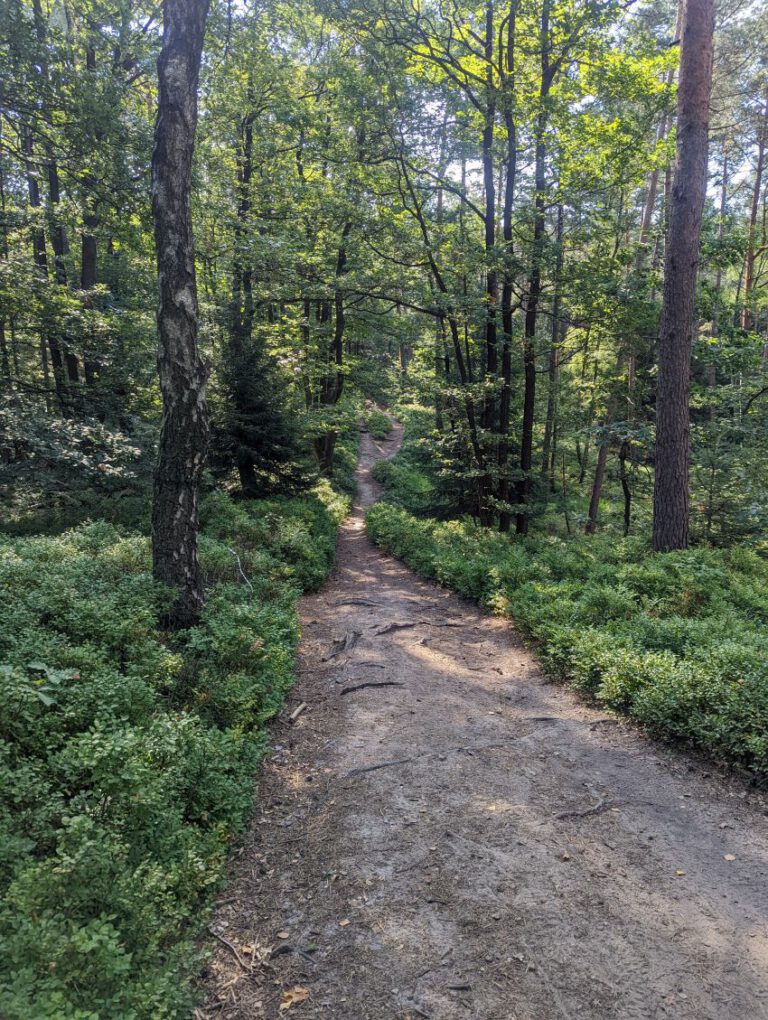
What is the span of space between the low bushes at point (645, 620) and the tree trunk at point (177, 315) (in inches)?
179

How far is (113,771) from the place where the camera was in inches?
132

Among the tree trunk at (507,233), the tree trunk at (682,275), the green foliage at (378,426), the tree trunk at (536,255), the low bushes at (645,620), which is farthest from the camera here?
the green foliage at (378,426)

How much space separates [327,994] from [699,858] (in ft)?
8.16

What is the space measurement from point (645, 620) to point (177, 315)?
6324 mm

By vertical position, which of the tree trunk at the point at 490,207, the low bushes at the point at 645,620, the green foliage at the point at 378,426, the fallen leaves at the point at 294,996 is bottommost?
the fallen leaves at the point at 294,996

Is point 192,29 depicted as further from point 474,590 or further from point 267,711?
point 474,590

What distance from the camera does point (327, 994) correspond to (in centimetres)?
283

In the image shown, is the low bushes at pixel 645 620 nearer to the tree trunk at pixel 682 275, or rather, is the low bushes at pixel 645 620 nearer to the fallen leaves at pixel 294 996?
the tree trunk at pixel 682 275

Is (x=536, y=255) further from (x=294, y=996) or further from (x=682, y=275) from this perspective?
(x=294, y=996)

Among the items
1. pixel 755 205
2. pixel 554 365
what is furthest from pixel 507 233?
pixel 755 205

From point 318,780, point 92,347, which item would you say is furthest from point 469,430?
point 318,780

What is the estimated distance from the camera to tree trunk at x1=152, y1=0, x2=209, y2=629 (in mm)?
5668

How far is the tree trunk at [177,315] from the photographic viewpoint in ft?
18.6

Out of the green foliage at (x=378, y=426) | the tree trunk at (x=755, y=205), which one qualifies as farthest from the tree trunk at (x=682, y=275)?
the green foliage at (x=378, y=426)
